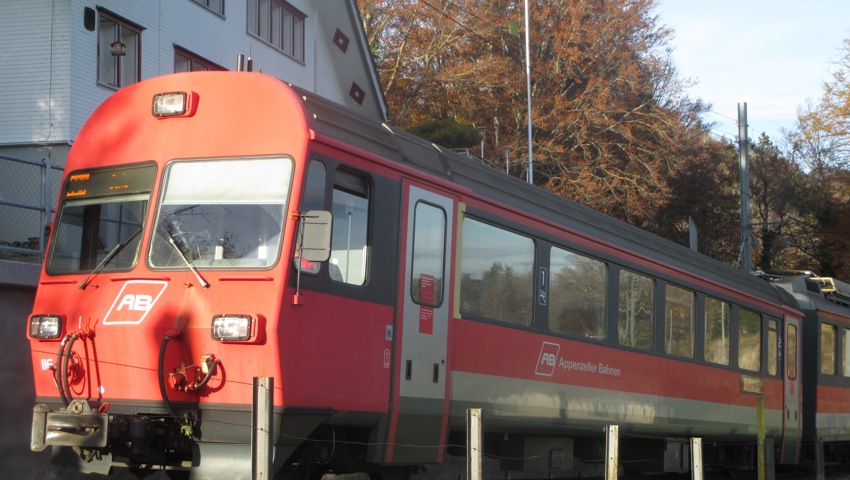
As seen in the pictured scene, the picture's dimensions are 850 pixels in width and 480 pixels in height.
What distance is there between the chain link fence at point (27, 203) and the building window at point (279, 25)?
35.7 feet

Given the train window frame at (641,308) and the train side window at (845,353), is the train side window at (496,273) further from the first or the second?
the train side window at (845,353)

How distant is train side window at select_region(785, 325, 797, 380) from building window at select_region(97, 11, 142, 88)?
11.9m

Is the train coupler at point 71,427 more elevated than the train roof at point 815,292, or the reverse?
the train roof at point 815,292

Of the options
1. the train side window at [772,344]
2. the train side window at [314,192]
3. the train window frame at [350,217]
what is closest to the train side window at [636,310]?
the train side window at [772,344]

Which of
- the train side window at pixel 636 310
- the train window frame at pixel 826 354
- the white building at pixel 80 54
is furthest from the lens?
the train window frame at pixel 826 354

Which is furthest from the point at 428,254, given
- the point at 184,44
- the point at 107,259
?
the point at 184,44

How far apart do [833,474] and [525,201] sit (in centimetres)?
1157

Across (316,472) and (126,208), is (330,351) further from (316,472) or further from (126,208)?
(126,208)

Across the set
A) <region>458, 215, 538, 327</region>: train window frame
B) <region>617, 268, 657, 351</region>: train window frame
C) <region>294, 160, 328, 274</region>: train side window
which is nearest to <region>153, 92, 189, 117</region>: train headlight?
<region>294, 160, 328, 274</region>: train side window

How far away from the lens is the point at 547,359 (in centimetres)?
1021

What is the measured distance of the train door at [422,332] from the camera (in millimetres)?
8141

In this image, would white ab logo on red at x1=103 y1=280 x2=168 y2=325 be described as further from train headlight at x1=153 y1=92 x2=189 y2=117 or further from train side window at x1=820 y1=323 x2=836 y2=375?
train side window at x1=820 y1=323 x2=836 y2=375

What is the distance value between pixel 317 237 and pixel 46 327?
228 cm

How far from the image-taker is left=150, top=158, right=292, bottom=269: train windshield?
734cm
